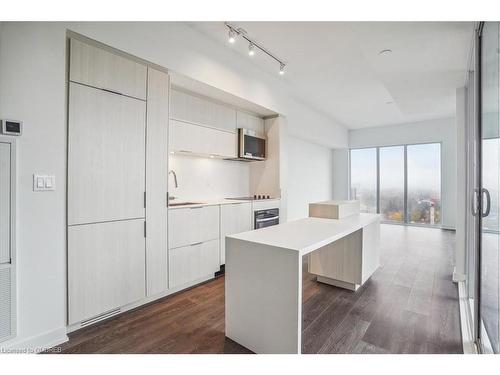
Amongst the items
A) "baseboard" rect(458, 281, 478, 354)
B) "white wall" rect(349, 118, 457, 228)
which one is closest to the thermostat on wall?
"baseboard" rect(458, 281, 478, 354)

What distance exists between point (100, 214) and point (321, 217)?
7.26 feet

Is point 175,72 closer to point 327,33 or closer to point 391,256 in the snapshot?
point 327,33

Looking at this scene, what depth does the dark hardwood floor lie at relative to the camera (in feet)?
5.97

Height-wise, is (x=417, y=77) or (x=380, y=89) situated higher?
(x=380, y=89)

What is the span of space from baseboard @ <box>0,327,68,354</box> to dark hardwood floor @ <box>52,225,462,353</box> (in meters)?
0.08

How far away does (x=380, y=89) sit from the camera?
4.54 m

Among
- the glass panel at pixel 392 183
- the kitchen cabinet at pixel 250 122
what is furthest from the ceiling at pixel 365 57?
the glass panel at pixel 392 183

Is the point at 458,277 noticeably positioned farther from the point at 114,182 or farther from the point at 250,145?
the point at 114,182

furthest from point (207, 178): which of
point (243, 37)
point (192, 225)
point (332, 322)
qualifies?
point (332, 322)

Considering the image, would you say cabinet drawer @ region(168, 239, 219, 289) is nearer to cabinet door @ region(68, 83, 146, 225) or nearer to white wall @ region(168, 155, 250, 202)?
cabinet door @ region(68, 83, 146, 225)

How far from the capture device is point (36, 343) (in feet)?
5.73

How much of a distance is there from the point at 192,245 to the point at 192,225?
9.0 inches
